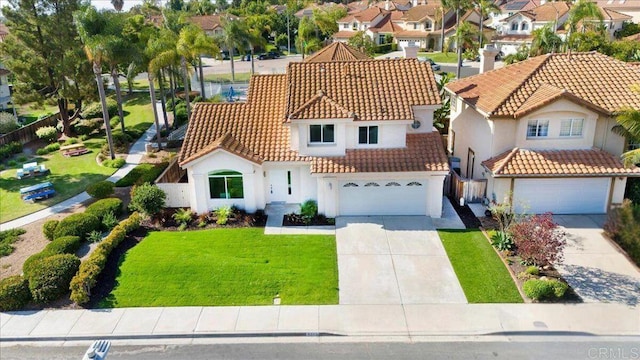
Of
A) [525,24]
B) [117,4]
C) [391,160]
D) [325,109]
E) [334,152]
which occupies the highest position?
[117,4]

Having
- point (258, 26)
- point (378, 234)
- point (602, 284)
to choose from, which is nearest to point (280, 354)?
point (378, 234)

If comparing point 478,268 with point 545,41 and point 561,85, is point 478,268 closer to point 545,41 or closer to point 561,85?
point 561,85

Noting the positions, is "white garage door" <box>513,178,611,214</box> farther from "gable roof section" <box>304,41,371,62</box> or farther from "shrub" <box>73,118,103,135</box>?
"shrub" <box>73,118,103,135</box>

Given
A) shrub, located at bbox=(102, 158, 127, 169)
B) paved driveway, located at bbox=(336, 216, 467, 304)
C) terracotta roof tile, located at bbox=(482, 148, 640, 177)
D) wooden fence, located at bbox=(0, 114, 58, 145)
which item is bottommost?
paved driveway, located at bbox=(336, 216, 467, 304)

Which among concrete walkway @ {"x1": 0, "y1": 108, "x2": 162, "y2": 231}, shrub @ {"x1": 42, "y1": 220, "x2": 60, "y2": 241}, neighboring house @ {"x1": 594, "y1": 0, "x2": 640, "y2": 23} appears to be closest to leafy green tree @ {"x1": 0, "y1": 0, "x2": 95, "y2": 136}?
concrete walkway @ {"x1": 0, "y1": 108, "x2": 162, "y2": 231}

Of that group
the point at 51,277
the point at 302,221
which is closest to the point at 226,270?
the point at 302,221

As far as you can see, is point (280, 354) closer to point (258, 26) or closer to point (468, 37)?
point (468, 37)

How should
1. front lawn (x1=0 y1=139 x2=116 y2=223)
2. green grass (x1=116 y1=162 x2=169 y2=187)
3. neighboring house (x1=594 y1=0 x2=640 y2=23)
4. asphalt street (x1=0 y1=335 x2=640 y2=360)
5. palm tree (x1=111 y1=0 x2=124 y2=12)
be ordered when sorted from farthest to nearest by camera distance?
palm tree (x1=111 y1=0 x2=124 y2=12), neighboring house (x1=594 y1=0 x2=640 y2=23), green grass (x1=116 y1=162 x2=169 y2=187), front lawn (x1=0 y1=139 x2=116 y2=223), asphalt street (x1=0 y1=335 x2=640 y2=360)

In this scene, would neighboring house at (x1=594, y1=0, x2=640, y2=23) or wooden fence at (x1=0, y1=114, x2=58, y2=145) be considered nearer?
wooden fence at (x1=0, y1=114, x2=58, y2=145)
